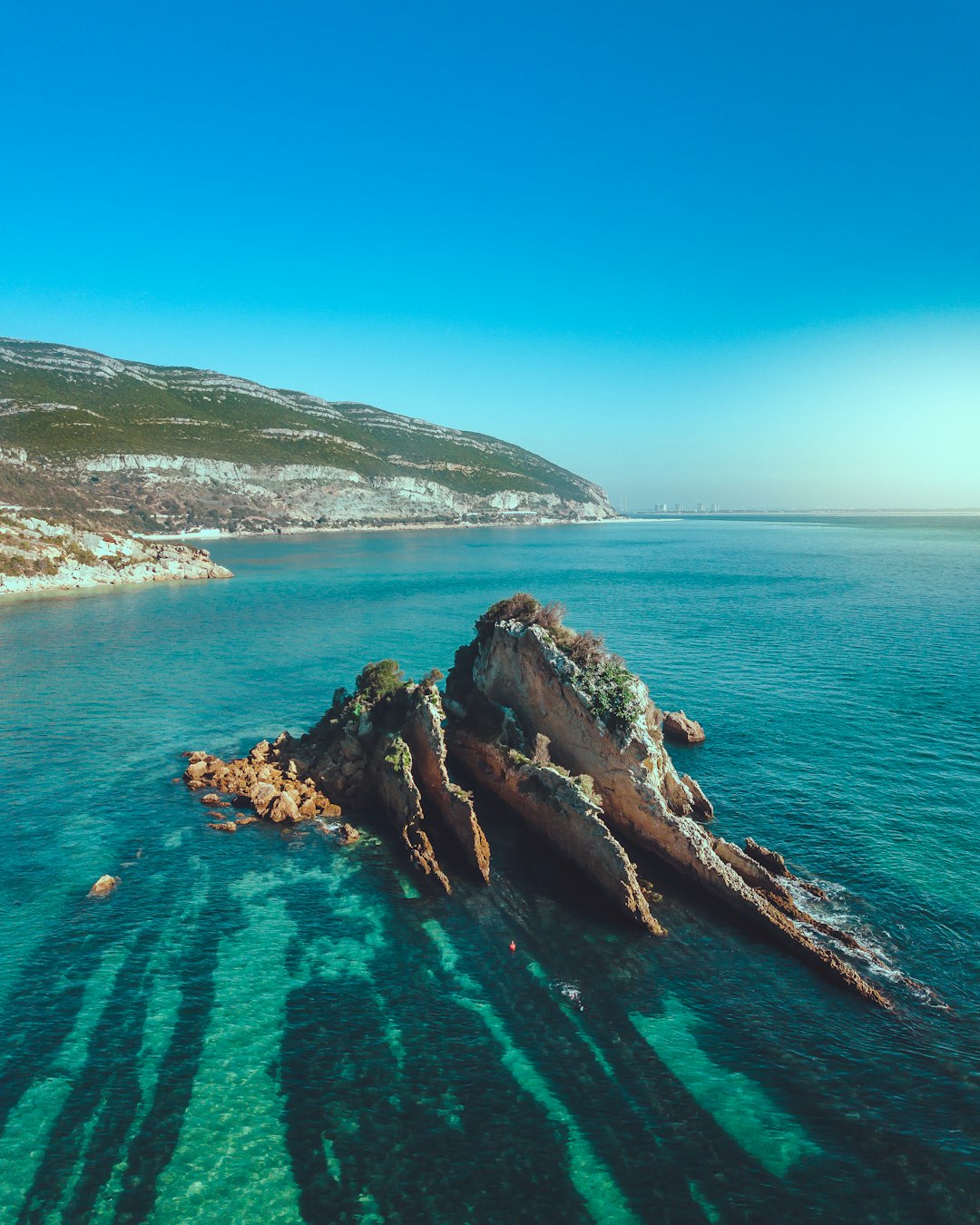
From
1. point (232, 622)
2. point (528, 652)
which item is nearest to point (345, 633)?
point (232, 622)

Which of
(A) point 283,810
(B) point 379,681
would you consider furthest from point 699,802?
(A) point 283,810

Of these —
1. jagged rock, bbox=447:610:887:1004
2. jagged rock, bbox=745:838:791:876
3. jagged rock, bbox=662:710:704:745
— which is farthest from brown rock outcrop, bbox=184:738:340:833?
jagged rock, bbox=662:710:704:745

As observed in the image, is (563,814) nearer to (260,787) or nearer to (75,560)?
(260,787)

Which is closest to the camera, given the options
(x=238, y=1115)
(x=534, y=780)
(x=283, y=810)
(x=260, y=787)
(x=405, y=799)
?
(x=238, y=1115)

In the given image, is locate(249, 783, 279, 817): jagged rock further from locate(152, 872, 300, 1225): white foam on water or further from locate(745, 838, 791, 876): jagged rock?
A: locate(745, 838, 791, 876): jagged rock

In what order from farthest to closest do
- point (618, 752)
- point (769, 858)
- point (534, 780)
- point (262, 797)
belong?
1. point (262, 797)
2. point (534, 780)
3. point (618, 752)
4. point (769, 858)

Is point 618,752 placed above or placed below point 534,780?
above

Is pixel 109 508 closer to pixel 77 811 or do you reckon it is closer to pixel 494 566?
pixel 494 566

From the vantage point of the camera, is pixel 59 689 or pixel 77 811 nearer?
pixel 77 811

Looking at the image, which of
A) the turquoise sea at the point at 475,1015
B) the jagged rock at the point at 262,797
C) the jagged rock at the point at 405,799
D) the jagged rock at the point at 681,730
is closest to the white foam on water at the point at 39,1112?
the turquoise sea at the point at 475,1015
